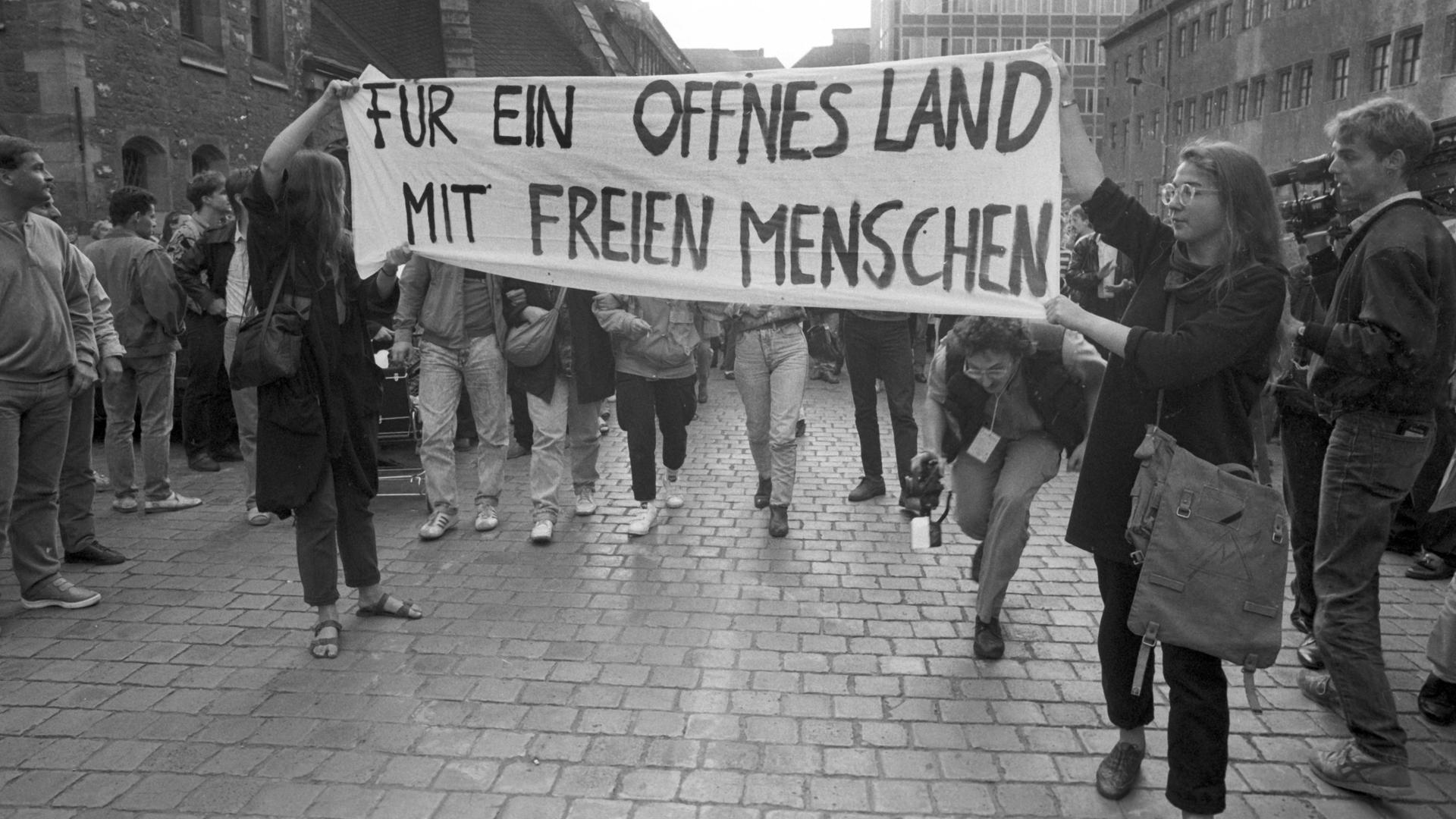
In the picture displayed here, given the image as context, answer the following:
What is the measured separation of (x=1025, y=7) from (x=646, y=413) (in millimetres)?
96127

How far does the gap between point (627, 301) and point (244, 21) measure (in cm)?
1620

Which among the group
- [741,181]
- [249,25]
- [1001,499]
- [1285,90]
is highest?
[1285,90]

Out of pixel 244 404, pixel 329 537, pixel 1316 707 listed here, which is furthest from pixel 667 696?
pixel 244 404

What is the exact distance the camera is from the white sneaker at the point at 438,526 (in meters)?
6.57

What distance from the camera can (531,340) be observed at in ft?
21.4

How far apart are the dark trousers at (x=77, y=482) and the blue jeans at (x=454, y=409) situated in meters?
1.82

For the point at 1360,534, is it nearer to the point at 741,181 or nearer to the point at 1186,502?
the point at 1186,502

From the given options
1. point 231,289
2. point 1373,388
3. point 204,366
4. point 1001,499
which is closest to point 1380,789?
point 1373,388

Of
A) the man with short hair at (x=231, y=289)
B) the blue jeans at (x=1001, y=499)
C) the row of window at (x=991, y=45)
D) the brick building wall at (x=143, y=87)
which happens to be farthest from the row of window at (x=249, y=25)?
the row of window at (x=991, y=45)

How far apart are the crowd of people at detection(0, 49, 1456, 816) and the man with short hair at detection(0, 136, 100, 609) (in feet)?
0.04

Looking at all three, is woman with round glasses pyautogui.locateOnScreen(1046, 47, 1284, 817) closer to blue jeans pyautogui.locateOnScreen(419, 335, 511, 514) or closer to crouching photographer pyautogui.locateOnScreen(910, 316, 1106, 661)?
crouching photographer pyautogui.locateOnScreen(910, 316, 1106, 661)

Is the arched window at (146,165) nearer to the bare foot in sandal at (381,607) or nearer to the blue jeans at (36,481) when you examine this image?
the blue jeans at (36,481)

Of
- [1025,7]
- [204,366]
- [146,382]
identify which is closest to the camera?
[146,382]

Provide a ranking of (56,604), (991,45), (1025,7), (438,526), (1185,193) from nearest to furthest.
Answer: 1. (1185,193)
2. (56,604)
3. (438,526)
4. (991,45)
5. (1025,7)
